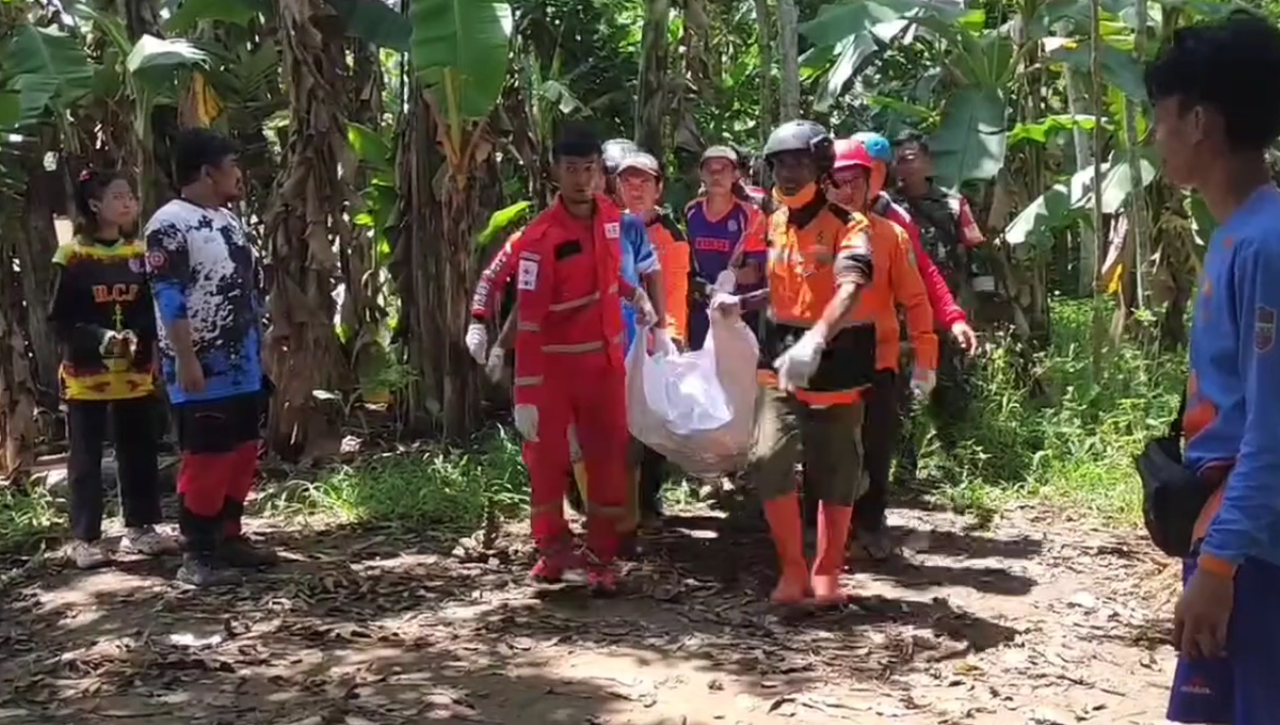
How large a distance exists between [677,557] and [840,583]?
0.79m

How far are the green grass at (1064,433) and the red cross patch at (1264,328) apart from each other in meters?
4.47

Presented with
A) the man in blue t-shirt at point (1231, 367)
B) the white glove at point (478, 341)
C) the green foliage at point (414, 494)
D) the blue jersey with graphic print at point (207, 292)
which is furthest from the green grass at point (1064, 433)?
the man in blue t-shirt at point (1231, 367)

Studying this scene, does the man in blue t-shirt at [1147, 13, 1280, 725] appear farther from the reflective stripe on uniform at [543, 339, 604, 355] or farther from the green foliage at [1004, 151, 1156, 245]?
the green foliage at [1004, 151, 1156, 245]

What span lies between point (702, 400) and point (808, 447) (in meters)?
0.69

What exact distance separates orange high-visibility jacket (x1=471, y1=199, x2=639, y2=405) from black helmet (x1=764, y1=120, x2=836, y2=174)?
840 mm

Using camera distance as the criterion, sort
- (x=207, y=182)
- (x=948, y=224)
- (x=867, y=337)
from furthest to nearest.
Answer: (x=948, y=224)
(x=207, y=182)
(x=867, y=337)

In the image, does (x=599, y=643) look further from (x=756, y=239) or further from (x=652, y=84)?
(x=652, y=84)

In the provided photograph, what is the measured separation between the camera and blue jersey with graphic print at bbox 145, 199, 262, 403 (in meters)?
5.13

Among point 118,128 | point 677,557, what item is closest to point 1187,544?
point 677,557

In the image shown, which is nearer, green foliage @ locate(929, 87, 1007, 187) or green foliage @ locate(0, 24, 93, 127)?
green foliage @ locate(0, 24, 93, 127)

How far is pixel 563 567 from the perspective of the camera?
5.20 metres

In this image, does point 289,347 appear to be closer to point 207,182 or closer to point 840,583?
point 207,182

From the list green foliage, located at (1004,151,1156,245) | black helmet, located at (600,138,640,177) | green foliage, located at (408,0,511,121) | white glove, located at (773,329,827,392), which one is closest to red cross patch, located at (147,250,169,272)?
green foliage, located at (408,0,511,121)

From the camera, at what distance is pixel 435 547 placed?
6043 millimetres
